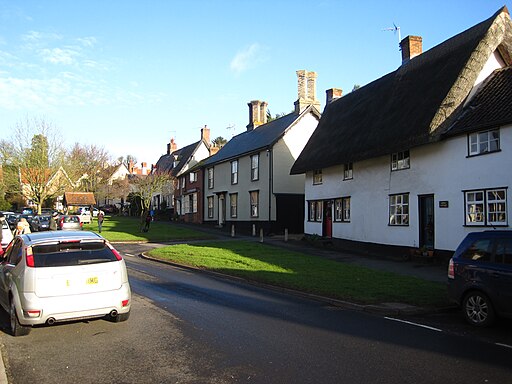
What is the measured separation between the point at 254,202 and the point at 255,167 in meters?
2.56

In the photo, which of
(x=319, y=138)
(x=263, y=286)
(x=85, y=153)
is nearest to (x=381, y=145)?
(x=319, y=138)

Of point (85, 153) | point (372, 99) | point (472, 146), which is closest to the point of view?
point (472, 146)

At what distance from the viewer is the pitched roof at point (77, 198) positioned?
60.2 metres

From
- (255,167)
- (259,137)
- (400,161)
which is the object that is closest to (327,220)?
(400,161)

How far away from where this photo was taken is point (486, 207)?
1639cm

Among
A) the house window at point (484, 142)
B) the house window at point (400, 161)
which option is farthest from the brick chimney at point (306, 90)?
the house window at point (484, 142)

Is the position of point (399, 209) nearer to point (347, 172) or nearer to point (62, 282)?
point (347, 172)

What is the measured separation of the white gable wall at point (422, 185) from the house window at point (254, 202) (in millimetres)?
9159

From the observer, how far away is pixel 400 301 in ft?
34.7

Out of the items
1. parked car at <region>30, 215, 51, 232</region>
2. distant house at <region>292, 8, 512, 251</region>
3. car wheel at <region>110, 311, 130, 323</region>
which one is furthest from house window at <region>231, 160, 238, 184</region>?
car wheel at <region>110, 311, 130, 323</region>

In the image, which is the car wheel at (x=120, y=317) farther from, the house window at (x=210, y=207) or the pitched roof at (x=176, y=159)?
the pitched roof at (x=176, y=159)

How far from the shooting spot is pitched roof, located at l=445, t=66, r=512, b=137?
15812 mm

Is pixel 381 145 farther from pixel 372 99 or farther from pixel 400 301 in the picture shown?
pixel 400 301

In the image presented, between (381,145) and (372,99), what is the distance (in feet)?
18.9
